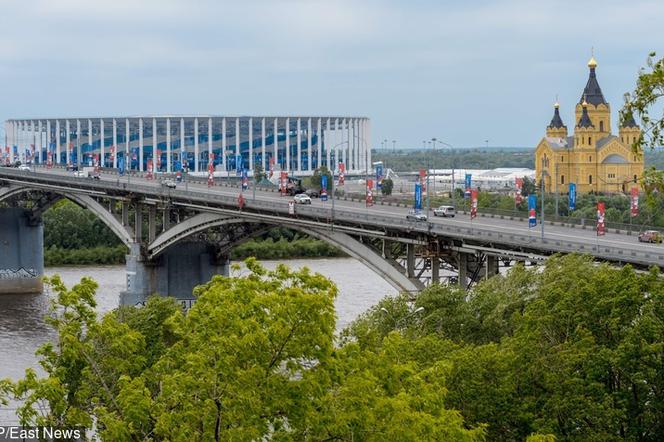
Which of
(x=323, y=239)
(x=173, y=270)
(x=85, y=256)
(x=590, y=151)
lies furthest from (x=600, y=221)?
(x=590, y=151)

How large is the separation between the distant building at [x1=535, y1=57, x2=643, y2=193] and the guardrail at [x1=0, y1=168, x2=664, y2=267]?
217 ft

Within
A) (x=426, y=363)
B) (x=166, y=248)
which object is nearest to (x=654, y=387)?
(x=426, y=363)

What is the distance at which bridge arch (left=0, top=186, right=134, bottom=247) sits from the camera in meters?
68.0

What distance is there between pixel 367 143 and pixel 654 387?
5482 inches

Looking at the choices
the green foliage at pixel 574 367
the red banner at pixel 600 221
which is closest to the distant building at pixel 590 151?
the red banner at pixel 600 221

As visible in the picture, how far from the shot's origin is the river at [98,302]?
172ft

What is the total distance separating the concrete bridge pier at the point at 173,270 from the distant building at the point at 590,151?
224ft

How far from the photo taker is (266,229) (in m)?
63.0

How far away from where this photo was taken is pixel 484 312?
111ft

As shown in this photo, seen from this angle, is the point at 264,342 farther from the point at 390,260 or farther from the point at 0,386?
the point at 390,260

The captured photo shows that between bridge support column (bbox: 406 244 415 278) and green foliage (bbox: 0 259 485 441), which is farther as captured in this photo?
bridge support column (bbox: 406 244 415 278)

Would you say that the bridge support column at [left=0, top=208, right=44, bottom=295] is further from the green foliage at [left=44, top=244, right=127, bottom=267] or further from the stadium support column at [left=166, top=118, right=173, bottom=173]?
the stadium support column at [left=166, top=118, right=173, bottom=173]

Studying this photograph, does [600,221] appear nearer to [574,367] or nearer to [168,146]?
[574,367]

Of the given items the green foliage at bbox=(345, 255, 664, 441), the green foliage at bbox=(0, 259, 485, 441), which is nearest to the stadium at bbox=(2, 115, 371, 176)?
the green foliage at bbox=(345, 255, 664, 441)
